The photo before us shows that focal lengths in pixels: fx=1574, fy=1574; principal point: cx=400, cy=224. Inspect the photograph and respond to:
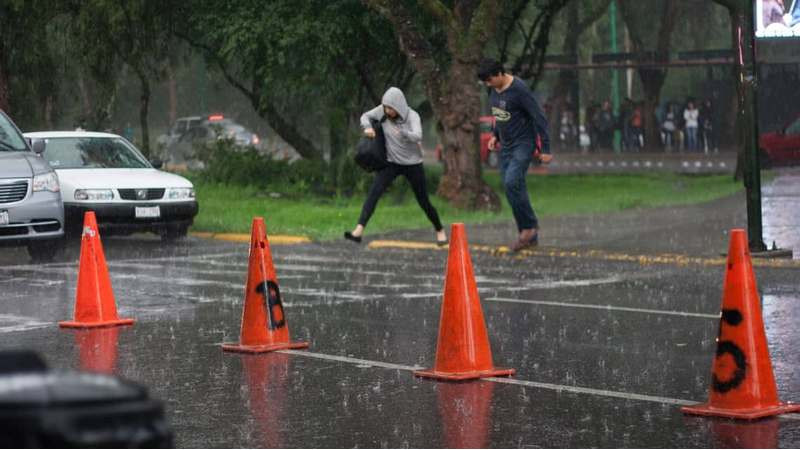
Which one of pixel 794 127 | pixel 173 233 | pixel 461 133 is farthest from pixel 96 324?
pixel 794 127

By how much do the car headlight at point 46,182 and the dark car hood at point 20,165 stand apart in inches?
3.1

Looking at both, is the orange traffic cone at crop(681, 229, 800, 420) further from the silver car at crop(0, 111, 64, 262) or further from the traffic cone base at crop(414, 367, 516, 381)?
the silver car at crop(0, 111, 64, 262)

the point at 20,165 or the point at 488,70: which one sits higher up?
the point at 488,70

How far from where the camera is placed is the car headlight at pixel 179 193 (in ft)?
65.8

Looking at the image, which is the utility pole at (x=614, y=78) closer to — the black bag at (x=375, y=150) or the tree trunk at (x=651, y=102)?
the tree trunk at (x=651, y=102)

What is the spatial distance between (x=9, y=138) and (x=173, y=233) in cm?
296

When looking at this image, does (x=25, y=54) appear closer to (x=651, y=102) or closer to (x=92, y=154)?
(x=92, y=154)

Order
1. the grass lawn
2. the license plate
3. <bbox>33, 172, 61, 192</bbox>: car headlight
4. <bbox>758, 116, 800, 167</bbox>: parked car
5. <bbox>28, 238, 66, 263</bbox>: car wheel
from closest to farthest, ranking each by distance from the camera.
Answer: <bbox>33, 172, 61, 192</bbox>: car headlight → <bbox>28, 238, 66, 263</bbox>: car wheel → the license plate → the grass lawn → <bbox>758, 116, 800, 167</bbox>: parked car

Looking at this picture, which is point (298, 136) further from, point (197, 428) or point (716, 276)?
point (197, 428)

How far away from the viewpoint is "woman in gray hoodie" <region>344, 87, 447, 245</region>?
1720cm

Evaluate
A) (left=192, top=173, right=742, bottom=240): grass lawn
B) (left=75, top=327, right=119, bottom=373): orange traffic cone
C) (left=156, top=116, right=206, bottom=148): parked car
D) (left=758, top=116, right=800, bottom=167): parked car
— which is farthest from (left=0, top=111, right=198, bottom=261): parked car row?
(left=156, top=116, right=206, bottom=148): parked car

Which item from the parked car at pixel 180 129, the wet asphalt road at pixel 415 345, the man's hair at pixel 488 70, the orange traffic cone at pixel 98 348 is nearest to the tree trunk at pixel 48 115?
the parked car at pixel 180 129

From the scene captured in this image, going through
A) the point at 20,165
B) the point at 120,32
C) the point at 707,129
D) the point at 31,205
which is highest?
the point at 120,32

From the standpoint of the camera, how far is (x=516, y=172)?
1598 centimetres
